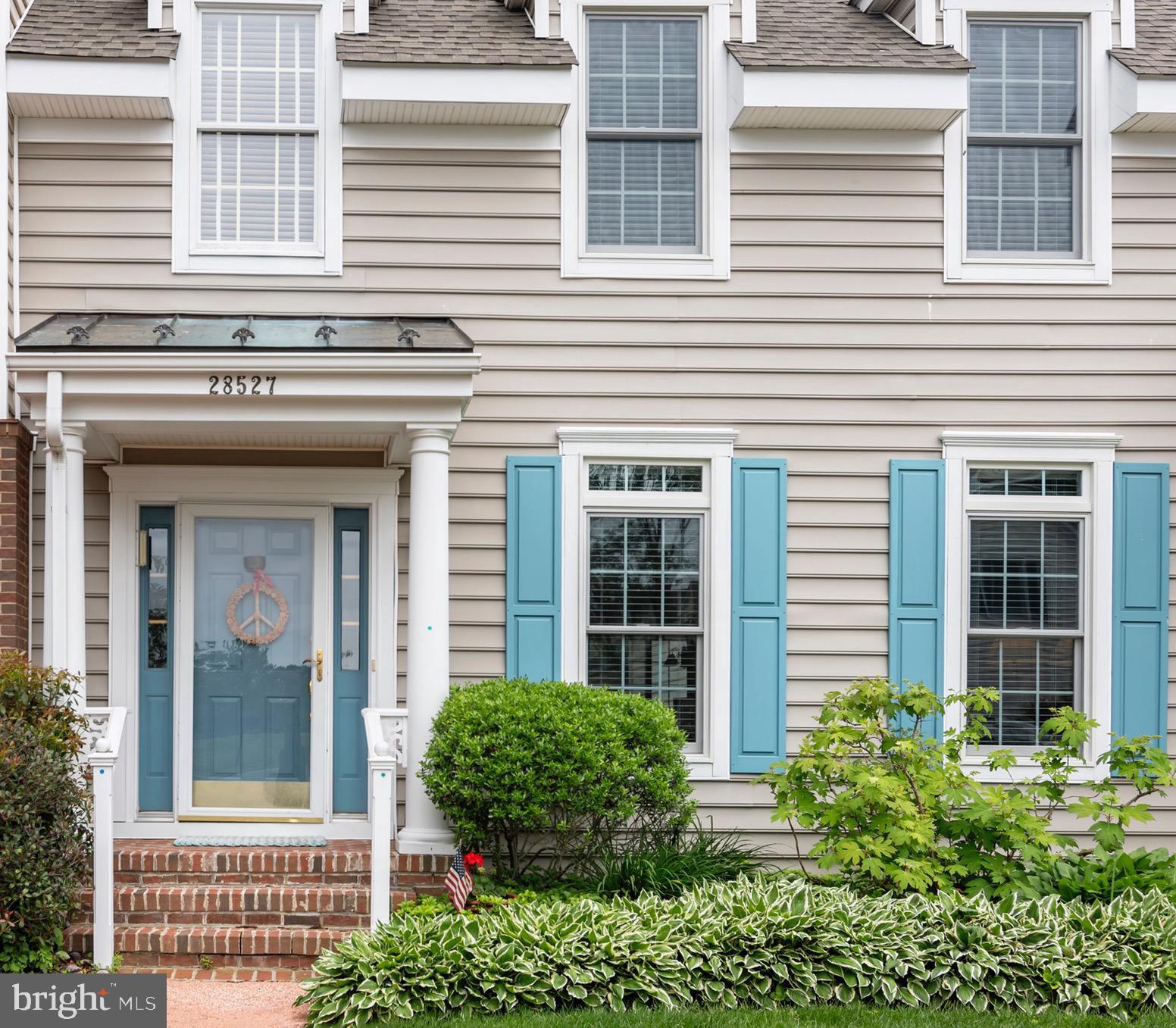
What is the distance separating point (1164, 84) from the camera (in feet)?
25.7

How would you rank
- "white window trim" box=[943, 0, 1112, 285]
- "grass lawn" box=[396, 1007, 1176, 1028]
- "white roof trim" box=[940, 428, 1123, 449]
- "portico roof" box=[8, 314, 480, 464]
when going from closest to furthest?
"grass lawn" box=[396, 1007, 1176, 1028] < "portico roof" box=[8, 314, 480, 464] < "white roof trim" box=[940, 428, 1123, 449] < "white window trim" box=[943, 0, 1112, 285]

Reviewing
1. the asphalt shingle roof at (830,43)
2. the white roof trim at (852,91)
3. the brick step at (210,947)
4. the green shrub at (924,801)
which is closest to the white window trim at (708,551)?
the green shrub at (924,801)

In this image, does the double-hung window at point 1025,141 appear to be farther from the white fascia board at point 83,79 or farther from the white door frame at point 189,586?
the white fascia board at point 83,79

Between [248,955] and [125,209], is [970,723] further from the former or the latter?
[125,209]

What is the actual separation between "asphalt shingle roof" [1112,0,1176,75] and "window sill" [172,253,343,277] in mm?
5201

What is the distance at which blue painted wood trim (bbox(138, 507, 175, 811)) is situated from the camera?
7695 mm

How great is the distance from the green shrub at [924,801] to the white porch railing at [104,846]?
3.47 metres

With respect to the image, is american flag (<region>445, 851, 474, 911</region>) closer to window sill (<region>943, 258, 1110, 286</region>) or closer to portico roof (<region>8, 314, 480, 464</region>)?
portico roof (<region>8, 314, 480, 464</region>)

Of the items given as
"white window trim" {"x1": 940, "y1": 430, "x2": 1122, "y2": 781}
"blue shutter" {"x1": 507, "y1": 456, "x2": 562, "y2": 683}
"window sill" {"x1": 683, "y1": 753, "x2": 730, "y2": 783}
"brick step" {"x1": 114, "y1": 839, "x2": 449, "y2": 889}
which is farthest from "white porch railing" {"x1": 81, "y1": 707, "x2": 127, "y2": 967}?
"white window trim" {"x1": 940, "y1": 430, "x2": 1122, "y2": 781}

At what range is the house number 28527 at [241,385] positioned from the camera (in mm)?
6797

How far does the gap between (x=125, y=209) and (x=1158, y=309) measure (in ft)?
21.5

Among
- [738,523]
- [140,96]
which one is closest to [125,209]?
[140,96]

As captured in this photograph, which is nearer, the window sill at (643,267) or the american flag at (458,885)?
the american flag at (458,885)

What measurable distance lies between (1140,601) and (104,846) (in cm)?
623
